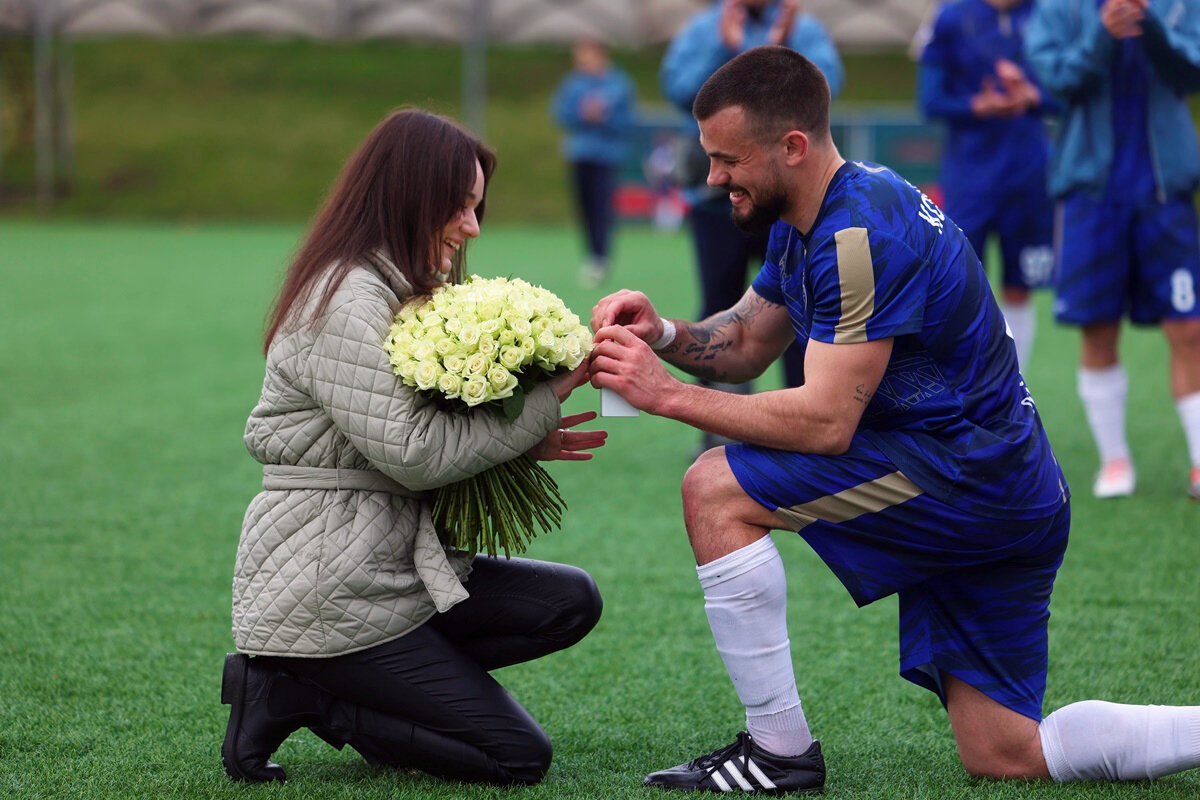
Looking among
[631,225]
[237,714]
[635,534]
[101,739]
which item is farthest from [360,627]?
[631,225]

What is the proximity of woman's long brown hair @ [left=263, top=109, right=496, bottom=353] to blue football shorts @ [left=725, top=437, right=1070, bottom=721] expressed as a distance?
2.94 feet

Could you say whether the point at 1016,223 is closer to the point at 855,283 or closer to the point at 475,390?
the point at 855,283

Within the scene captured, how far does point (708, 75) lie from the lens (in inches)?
259

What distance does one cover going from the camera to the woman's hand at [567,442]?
349 cm

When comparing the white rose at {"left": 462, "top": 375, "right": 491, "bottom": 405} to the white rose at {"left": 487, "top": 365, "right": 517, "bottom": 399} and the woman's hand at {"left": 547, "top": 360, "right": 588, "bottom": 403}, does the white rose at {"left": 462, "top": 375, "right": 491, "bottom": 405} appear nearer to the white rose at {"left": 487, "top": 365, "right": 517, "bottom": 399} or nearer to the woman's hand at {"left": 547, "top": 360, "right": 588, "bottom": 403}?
the white rose at {"left": 487, "top": 365, "right": 517, "bottom": 399}

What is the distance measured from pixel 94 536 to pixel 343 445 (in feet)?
9.48

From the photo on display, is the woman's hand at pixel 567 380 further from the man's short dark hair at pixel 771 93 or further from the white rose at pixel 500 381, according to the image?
the man's short dark hair at pixel 771 93

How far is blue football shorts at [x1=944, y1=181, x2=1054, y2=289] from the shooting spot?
7.47 metres

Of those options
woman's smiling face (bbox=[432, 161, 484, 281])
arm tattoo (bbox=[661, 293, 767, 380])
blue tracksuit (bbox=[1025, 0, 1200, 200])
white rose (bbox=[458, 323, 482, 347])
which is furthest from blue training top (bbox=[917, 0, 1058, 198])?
white rose (bbox=[458, 323, 482, 347])

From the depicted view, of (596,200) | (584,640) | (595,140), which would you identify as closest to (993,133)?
(584,640)

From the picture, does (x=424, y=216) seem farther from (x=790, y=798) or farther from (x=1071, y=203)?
(x=1071, y=203)

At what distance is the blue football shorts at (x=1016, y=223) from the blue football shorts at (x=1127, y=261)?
1216mm

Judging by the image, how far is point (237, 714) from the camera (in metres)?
3.33

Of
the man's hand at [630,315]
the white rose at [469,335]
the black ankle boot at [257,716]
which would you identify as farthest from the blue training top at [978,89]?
the black ankle boot at [257,716]
